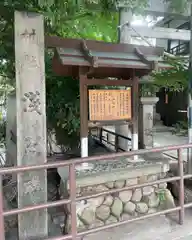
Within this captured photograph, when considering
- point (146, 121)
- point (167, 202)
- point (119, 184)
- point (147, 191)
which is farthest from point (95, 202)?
point (146, 121)

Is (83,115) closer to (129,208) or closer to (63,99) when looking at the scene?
(63,99)

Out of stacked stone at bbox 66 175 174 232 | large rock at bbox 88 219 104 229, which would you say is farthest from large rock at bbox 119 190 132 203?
large rock at bbox 88 219 104 229

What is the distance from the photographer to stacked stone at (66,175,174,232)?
301cm

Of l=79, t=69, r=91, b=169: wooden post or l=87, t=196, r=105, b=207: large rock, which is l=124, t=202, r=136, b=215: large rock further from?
l=79, t=69, r=91, b=169: wooden post

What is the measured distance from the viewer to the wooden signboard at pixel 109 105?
10.6 feet

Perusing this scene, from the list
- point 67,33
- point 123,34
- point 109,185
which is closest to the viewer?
point 109,185

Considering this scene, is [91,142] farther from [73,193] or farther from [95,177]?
[73,193]

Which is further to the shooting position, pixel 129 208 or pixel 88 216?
pixel 129 208

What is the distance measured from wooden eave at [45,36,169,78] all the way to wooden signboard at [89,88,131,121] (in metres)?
0.37

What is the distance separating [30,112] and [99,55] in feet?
3.97

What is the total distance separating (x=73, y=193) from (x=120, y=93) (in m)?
1.73

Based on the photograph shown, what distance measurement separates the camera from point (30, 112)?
8.42 feet

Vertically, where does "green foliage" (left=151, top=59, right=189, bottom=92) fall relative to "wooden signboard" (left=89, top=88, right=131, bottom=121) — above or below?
above

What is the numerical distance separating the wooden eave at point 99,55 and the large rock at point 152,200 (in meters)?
1.85
